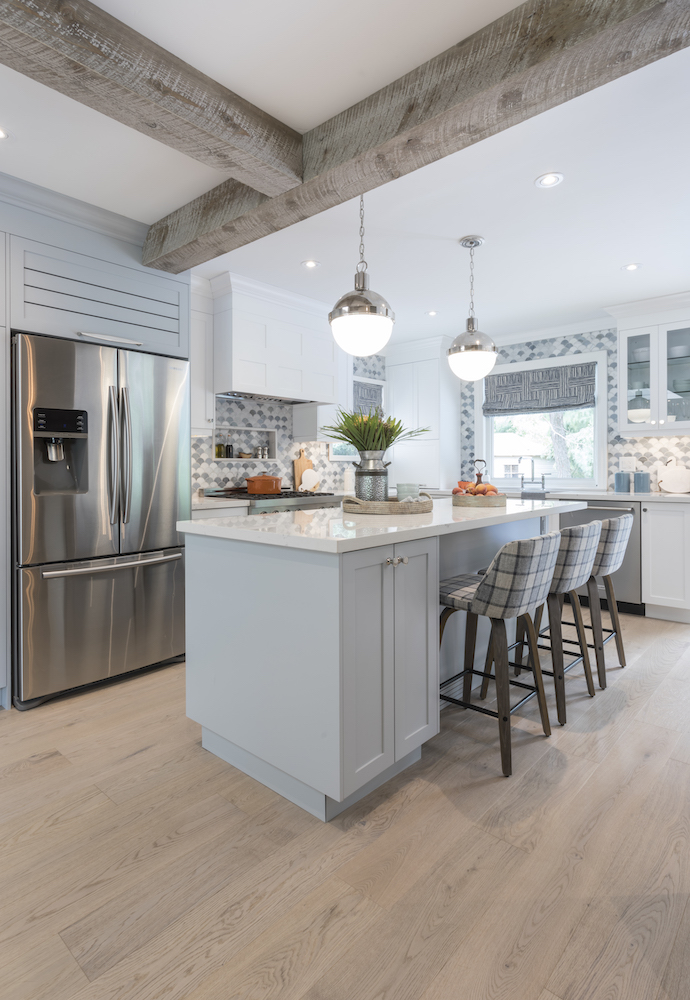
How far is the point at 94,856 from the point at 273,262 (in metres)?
3.42

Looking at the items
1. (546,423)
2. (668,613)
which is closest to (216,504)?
(668,613)

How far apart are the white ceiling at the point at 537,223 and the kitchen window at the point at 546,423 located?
62 cm

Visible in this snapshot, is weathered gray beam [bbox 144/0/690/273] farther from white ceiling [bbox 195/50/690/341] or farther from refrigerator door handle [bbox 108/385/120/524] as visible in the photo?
refrigerator door handle [bbox 108/385/120/524]

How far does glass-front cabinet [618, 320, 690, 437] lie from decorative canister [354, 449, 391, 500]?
3053 mm

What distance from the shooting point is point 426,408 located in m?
5.74

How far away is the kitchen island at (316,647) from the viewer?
5.45ft

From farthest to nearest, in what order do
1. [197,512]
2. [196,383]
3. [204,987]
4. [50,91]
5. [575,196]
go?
[196,383] → [197,512] → [575,196] → [50,91] → [204,987]

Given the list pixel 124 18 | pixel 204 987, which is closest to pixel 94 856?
pixel 204 987

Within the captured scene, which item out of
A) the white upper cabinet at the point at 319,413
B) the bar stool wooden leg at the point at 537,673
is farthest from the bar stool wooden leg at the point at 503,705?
the white upper cabinet at the point at 319,413

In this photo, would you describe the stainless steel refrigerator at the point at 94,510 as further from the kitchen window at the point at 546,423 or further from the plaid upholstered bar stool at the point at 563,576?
the kitchen window at the point at 546,423

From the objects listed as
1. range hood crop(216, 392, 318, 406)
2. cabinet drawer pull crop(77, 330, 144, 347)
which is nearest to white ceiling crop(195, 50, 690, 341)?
range hood crop(216, 392, 318, 406)

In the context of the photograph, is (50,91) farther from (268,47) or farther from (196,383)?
(196,383)

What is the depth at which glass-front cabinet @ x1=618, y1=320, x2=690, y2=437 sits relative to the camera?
4301 mm

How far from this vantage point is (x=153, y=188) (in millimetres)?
2693
